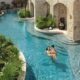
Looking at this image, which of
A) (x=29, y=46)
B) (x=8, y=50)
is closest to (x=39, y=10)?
(x=29, y=46)

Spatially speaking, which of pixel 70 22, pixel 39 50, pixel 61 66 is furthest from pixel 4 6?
pixel 61 66

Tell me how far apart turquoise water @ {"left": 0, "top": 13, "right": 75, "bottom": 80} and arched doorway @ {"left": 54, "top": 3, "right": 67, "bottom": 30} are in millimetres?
2049

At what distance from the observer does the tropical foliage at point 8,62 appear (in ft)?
37.9

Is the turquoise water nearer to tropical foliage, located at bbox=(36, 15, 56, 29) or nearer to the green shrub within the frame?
tropical foliage, located at bbox=(36, 15, 56, 29)

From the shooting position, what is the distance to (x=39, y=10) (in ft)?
87.9

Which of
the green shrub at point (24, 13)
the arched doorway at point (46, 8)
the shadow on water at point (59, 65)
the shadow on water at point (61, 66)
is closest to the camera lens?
the shadow on water at point (61, 66)

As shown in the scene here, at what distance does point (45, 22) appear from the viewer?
80.7ft

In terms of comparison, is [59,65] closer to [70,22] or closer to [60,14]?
[70,22]

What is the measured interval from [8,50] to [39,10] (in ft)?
41.4

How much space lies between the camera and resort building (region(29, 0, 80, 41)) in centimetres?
2034

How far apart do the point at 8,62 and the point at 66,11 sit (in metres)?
12.1

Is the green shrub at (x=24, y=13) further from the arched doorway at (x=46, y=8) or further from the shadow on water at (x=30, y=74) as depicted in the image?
the shadow on water at (x=30, y=74)

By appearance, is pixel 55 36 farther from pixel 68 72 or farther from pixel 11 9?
pixel 11 9

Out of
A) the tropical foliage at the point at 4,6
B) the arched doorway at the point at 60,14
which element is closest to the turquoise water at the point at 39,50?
the arched doorway at the point at 60,14
